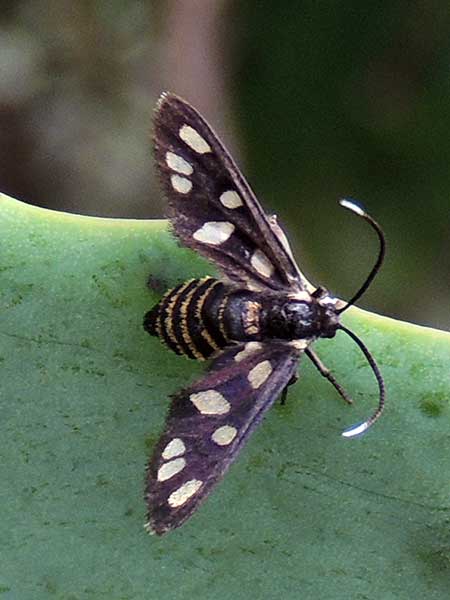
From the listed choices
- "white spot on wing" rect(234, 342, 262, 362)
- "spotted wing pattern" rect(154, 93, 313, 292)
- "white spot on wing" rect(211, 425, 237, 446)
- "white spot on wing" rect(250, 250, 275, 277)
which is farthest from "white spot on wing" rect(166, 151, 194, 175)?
"white spot on wing" rect(211, 425, 237, 446)

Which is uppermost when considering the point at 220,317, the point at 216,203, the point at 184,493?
the point at 216,203

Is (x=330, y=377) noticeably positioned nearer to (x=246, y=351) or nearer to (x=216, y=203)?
(x=246, y=351)

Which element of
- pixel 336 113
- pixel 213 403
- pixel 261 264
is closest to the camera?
pixel 213 403

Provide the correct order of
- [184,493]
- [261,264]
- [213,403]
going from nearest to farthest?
[184,493]
[213,403]
[261,264]

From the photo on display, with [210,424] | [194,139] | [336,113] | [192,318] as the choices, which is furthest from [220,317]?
[336,113]

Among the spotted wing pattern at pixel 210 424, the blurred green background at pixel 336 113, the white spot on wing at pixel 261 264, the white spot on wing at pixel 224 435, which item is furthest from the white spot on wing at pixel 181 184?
the blurred green background at pixel 336 113

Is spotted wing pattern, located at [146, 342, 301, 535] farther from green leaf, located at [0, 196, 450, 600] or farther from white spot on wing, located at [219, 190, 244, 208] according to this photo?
white spot on wing, located at [219, 190, 244, 208]


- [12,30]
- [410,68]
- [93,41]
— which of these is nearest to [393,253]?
[410,68]

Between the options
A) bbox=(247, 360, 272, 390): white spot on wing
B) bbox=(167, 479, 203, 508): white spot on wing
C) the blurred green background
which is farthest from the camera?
the blurred green background

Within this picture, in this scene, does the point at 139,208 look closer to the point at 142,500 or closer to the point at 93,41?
the point at 93,41
